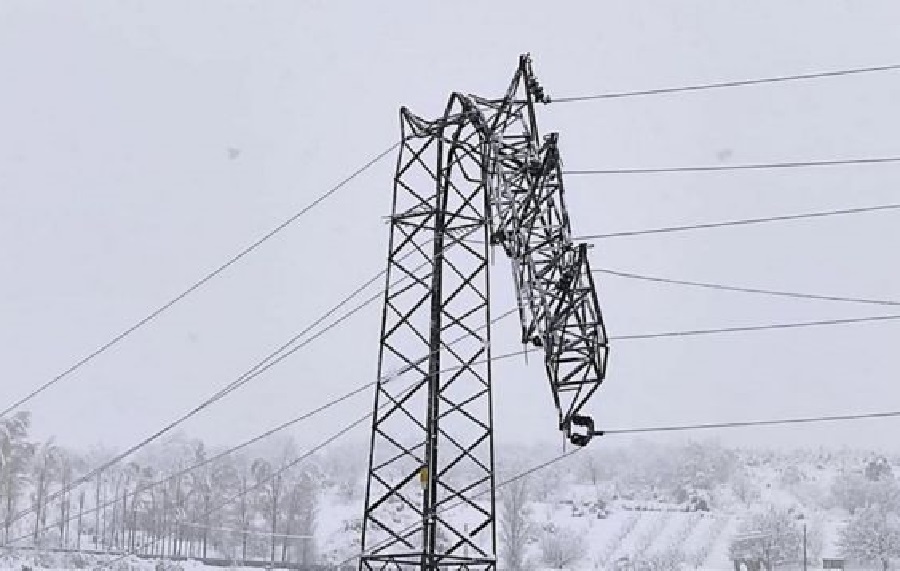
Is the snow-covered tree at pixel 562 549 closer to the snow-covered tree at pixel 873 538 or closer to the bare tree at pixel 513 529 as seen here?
the bare tree at pixel 513 529

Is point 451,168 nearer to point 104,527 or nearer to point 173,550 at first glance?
point 173,550

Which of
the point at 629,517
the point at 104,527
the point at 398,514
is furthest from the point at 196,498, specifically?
the point at 629,517

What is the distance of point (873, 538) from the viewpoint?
114688 millimetres

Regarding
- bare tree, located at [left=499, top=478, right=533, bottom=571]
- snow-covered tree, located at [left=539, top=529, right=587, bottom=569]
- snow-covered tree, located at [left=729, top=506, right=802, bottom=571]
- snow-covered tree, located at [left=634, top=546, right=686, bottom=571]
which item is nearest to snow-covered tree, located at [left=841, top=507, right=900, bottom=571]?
snow-covered tree, located at [left=729, top=506, right=802, bottom=571]

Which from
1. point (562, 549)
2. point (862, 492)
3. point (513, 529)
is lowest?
point (562, 549)

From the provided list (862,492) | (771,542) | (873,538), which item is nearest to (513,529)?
(771,542)

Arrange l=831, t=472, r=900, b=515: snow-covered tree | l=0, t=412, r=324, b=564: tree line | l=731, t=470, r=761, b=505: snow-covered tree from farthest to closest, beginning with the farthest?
l=731, t=470, r=761, b=505: snow-covered tree, l=831, t=472, r=900, b=515: snow-covered tree, l=0, t=412, r=324, b=564: tree line

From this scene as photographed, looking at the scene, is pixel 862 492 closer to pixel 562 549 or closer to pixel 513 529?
pixel 562 549

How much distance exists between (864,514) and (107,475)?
8204 centimetres

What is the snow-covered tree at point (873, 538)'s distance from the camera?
111250 mm

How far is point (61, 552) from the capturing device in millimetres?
86500

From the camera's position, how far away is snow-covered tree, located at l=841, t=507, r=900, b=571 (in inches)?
4380

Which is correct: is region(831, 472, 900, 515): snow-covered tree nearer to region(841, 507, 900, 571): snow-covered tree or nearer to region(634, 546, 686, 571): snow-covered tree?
region(841, 507, 900, 571): snow-covered tree

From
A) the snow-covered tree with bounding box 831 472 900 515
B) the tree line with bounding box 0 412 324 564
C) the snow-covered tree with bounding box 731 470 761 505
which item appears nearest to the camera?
the tree line with bounding box 0 412 324 564
